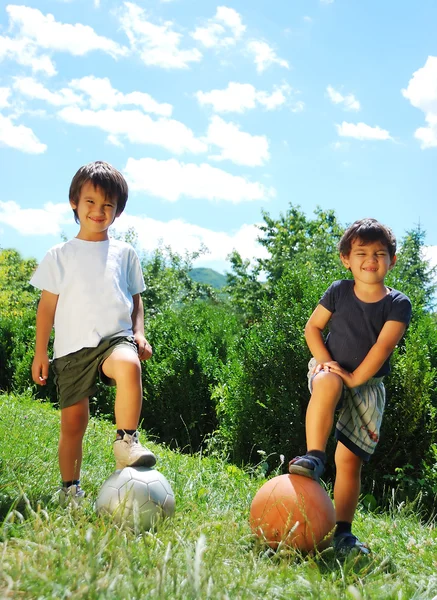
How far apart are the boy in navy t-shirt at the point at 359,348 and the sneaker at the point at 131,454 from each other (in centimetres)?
99

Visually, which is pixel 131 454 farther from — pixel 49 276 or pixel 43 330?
pixel 49 276

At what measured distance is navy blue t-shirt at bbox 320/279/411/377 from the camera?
376 centimetres

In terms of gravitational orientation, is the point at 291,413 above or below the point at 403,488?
above

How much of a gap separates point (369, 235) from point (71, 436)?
85.6 inches

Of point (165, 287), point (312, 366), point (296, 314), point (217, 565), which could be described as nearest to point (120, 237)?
point (165, 287)

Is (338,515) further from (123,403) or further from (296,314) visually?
(296,314)

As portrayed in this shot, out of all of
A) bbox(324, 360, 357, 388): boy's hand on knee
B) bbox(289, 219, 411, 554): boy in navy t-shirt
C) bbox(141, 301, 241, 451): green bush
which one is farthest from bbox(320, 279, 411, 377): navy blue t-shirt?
bbox(141, 301, 241, 451): green bush

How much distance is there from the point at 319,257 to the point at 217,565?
26.8 feet

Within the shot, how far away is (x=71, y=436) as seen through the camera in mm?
4039

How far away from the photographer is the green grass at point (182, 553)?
218 centimetres

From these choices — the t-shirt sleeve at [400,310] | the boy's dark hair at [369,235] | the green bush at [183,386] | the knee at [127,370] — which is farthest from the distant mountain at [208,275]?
the knee at [127,370]

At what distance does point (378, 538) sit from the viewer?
12.8ft

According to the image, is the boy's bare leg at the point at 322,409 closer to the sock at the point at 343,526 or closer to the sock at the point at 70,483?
the sock at the point at 343,526

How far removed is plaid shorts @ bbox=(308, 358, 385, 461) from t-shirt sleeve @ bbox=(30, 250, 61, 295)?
1.63 metres
